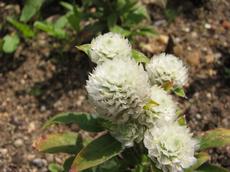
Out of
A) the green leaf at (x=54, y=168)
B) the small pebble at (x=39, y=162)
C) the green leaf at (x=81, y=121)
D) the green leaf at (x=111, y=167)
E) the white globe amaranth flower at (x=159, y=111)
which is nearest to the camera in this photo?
the white globe amaranth flower at (x=159, y=111)

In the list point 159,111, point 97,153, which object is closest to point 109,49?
point 159,111

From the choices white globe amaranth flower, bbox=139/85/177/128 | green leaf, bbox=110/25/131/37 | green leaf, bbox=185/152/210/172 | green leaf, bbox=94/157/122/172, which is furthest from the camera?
green leaf, bbox=110/25/131/37

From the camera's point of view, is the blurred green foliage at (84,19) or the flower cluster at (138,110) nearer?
the flower cluster at (138,110)

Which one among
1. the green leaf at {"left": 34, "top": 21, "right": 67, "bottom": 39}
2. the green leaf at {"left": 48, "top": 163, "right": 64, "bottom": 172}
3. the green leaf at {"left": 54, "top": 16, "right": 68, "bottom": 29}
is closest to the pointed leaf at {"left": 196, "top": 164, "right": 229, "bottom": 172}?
the green leaf at {"left": 48, "top": 163, "right": 64, "bottom": 172}

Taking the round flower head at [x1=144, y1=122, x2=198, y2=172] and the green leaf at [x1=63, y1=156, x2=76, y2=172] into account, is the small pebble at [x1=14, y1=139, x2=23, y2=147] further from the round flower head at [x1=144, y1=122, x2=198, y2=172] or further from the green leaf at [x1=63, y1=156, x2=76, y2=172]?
the round flower head at [x1=144, y1=122, x2=198, y2=172]

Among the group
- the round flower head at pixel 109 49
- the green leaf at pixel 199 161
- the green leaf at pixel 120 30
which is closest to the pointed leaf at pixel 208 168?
the green leaf at pixel 199 161

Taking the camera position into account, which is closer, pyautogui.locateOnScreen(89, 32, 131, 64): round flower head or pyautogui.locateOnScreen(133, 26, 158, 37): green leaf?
pyautogui.locateOnScreen(89, 32, 131, 64): round flower head

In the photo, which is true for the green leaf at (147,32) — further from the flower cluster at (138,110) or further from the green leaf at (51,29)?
the flower cluster at (138,110)

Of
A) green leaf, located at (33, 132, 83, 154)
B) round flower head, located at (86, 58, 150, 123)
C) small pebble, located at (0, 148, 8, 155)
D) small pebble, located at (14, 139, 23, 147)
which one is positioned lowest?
small pebble, located at (0, 148, 8, 155)
